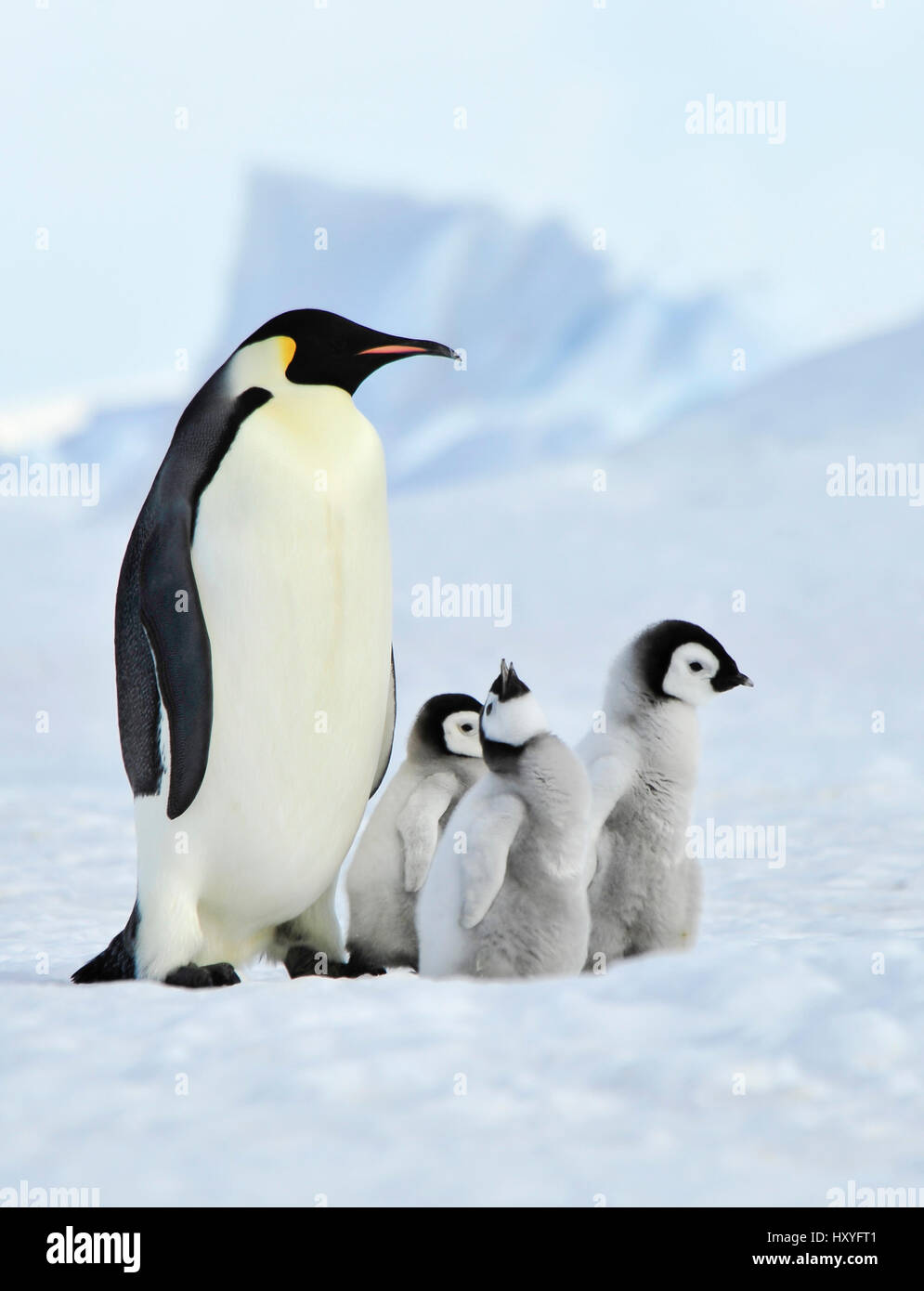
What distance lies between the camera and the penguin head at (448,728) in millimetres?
2734

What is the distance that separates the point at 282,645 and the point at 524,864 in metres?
0.58

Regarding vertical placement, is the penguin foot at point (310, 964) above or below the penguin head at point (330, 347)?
below

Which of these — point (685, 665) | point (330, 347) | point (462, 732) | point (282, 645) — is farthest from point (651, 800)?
point (330, 347)

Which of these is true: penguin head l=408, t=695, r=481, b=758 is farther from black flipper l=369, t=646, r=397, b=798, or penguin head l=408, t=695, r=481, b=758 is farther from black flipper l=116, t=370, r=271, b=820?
black flipper l=116, t=370, r=271, b=820

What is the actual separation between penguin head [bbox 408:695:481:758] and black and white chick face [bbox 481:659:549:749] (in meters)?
0.35

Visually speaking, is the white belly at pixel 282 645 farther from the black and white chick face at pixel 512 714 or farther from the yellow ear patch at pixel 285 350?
the black and white chick face at pixel 512 714

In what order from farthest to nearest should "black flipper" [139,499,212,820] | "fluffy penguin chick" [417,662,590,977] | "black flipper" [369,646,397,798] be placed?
"black flipper" [369,646,397,798] < "black flipper" [139,499,212,820] < "fluffy penguin chick" [417,662,590,977]

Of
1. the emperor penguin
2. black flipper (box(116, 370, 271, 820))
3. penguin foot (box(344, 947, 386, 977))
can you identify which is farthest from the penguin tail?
penguin foot (box(344, 947, 386, 977))

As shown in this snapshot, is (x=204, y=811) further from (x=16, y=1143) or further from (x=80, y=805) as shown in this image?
(x=80, y=805)

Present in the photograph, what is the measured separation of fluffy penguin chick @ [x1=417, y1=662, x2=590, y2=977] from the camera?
7.58 ft

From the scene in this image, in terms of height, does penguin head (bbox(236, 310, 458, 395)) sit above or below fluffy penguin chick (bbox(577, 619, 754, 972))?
above

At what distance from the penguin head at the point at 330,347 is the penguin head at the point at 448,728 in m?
0.63

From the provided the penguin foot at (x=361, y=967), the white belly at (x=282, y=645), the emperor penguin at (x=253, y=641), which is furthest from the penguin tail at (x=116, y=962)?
the penguin foot at (x=361, y=967)
